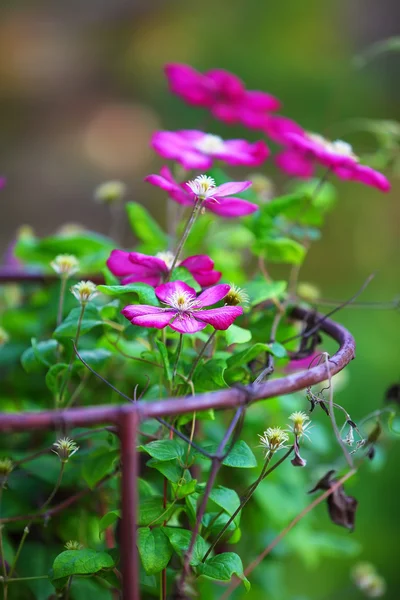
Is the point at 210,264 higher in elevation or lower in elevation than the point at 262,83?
higher

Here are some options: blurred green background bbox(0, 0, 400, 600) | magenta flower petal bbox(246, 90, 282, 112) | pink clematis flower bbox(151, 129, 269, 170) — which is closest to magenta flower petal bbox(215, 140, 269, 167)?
pink clematis flower bbox(151, 129, 269, 170)

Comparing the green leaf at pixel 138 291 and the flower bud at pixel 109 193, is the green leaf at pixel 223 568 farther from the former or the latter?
the flower bud at pixel 109 193

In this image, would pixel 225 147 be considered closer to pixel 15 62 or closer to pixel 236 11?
pixel 236 11

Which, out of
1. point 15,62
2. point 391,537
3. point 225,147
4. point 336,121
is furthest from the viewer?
point 15,62

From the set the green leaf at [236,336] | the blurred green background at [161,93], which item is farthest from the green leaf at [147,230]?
the blurred green background at [161,93]

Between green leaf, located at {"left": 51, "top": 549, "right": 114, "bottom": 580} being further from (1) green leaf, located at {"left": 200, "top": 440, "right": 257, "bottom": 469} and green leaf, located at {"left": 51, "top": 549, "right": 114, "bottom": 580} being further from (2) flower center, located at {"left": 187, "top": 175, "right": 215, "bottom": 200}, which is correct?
(2) flower center, located at {"left": 187, "top": 175, "right": 215, "bottom": 200}

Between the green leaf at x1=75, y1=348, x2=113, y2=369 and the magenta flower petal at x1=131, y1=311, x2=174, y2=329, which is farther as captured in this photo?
the green leaf at x1=75, y1=348, x2=113, y2=369

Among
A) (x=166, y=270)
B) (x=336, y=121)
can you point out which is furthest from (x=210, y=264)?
(x=336, y=121)

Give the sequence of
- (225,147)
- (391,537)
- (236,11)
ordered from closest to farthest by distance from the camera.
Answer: (225,147)
(391,537)
(236,11)
